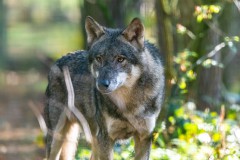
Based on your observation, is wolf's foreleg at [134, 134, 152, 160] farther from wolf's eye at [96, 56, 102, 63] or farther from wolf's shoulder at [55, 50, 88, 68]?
wolf's shoulder at [55, 50, 88, 68]

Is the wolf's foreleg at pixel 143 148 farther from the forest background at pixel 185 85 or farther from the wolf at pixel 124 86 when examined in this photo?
the forest background at pixel 185 85

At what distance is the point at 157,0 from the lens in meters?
11.2

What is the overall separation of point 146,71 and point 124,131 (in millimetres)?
772

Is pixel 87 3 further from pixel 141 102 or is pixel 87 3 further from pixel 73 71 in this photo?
pixel 141 102

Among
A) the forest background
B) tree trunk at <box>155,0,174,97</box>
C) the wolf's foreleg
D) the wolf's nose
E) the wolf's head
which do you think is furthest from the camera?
tree trunk at <box>155,0,174,97</box>

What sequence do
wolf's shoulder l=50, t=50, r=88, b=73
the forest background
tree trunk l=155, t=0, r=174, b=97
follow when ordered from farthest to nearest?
tree trunk l=155, t=0, r=174, b=97, the forest background, wolf's shoulder l=50, t=50, r=88, b=73

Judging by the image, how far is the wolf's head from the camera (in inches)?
310

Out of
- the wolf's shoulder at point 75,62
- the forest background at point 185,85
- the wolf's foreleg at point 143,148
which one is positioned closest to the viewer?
the wolf's foreleg at point 143,148

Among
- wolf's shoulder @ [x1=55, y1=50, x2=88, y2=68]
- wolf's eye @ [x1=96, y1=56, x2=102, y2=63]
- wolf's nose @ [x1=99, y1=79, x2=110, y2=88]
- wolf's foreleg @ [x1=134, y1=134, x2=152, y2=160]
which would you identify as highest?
wolf's shoulder @ [x1=55, y1=50, x2=88, y2=68]

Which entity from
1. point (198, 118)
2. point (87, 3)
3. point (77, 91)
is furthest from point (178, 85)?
point (87, 3)

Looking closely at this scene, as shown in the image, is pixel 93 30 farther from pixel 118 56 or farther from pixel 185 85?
pixel 185 85

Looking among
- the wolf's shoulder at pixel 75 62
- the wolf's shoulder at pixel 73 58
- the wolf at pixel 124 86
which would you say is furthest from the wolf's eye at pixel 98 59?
the wolf's shoulder at pixel 73 58

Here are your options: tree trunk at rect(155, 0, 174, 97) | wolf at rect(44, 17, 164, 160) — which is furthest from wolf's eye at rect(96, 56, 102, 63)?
tree trunk at rect(155, 0, 174, 97)

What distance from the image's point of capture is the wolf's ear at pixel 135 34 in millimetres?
8117
